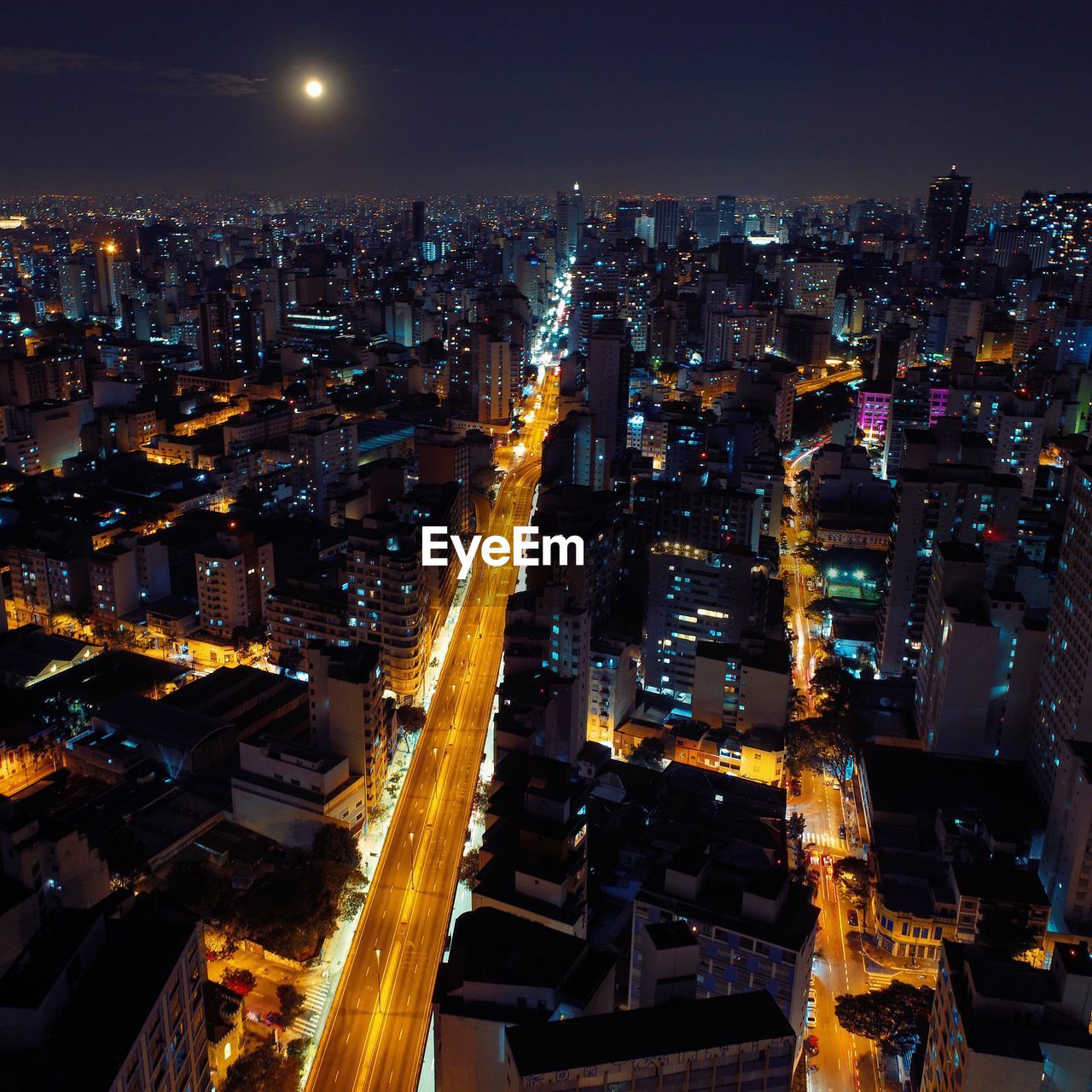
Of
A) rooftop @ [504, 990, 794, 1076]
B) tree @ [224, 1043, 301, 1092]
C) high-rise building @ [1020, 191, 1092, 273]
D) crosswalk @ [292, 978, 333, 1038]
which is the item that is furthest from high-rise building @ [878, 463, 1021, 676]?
high-rise building @ [1020, 191, 1092, 273]

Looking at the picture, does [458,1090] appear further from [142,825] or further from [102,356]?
[102,356]

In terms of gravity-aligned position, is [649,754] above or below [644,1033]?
below

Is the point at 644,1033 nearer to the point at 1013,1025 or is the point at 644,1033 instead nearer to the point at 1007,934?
the point at 1013,1025

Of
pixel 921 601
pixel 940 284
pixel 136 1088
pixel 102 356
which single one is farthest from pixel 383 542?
pixel 940 284

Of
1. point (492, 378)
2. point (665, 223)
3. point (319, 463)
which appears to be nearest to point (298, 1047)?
point (319, 463)

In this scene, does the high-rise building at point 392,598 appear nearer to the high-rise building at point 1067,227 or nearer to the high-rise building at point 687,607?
the high-rise building at point 687,607

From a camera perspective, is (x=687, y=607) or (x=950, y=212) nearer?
(x=687, y=607)
